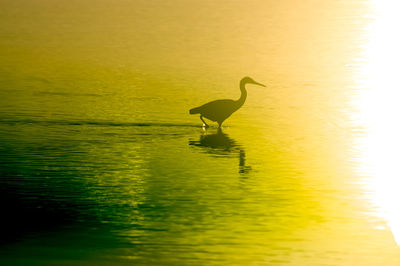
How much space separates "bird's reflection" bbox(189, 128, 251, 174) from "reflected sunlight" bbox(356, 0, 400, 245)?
1.86 m

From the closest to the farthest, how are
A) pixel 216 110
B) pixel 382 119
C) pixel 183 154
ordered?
pixel 183 154 → pixel 216 110 → pixel 382 119

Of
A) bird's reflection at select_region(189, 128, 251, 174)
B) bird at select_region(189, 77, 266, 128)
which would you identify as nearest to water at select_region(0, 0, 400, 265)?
bird's reflection at select_region(189, 128, 251, 174)

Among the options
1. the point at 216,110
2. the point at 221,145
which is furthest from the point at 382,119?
the point at 221,145

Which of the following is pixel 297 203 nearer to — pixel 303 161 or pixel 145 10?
pixel 303 161

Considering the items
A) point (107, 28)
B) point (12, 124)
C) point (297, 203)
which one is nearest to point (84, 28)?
point (107, 28)

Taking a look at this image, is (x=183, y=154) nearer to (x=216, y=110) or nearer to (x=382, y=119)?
(x=216, y=110)

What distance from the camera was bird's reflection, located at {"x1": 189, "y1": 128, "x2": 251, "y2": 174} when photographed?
55.6ft

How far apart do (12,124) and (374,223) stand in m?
8.57

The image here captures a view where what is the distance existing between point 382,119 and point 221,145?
151 inches

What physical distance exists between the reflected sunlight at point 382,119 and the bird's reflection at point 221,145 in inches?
73.1

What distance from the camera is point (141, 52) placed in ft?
99.8

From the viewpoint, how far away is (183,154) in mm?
16875

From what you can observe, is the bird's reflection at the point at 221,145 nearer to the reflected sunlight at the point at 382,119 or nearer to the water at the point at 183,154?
the water at the point at 183,154

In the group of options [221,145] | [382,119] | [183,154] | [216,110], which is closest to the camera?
[183,154]
